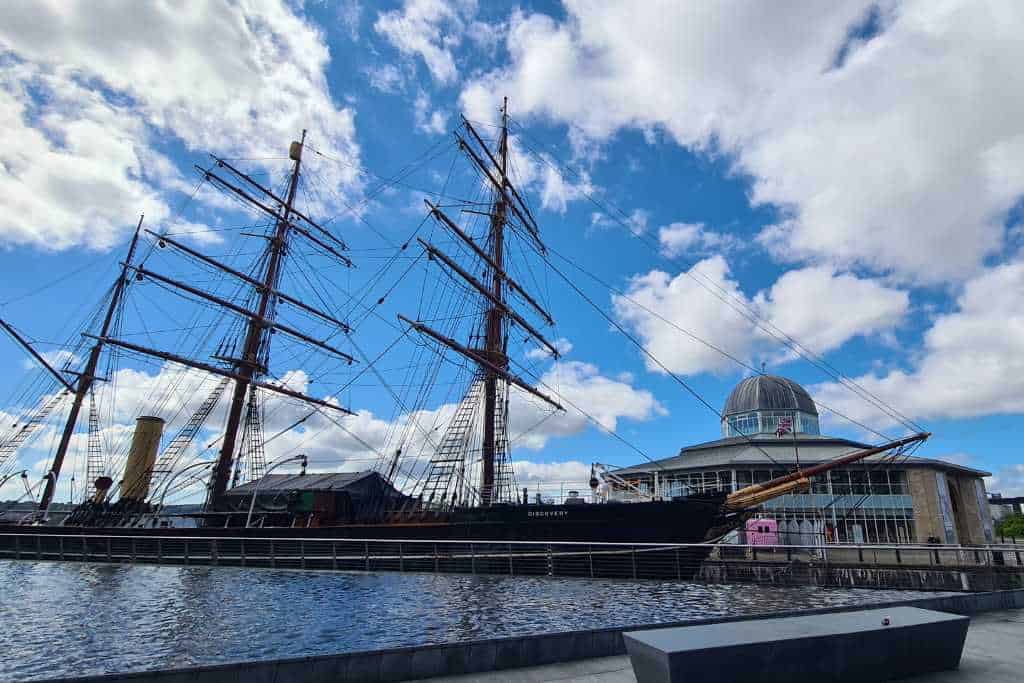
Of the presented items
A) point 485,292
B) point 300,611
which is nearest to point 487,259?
point 485,292

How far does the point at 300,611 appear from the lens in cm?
1144

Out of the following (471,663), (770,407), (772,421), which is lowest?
(471,663)

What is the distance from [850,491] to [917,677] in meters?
38.0

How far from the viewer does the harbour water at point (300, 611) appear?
8.12 metres

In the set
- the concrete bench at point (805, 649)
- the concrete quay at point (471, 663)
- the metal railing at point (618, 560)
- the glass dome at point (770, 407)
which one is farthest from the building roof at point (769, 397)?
the concrete bench at point (805, 649)

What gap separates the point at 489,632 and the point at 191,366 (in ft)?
108

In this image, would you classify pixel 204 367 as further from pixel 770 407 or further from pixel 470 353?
pixel 770 407

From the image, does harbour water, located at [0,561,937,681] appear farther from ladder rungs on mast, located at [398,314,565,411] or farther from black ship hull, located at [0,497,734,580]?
ladder rungs on mast, located at [398,314,565,411]

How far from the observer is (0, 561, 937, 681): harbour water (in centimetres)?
812

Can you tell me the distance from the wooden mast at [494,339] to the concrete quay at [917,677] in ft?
66.9

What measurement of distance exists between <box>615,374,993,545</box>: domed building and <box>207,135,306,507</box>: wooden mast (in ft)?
78.6

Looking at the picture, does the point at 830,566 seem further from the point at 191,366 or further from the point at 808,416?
the point at 808,416

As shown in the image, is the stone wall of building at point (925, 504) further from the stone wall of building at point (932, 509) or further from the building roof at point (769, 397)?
the building roof at point (769, 397)

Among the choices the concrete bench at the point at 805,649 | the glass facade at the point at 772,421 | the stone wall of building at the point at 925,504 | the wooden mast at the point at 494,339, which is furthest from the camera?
the glass facade at the point at 772,421
